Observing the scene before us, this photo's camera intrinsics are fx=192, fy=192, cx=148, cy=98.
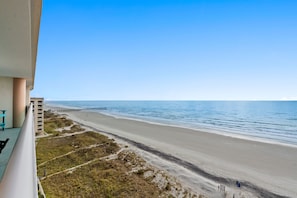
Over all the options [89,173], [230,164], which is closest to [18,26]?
[89,173]

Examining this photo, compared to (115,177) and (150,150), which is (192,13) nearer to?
(150,150)

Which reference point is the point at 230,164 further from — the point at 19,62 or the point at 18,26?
the point at 18,26

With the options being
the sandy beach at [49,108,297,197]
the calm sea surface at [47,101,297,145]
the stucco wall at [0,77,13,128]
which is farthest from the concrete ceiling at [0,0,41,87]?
the calm sea surface at [47,101,297,145]

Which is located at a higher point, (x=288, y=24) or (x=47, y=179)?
(x=288, y=24)

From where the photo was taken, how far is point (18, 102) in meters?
7.95

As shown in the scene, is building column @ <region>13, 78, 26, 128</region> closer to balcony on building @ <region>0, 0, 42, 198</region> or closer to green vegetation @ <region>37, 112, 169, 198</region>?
balcony on building @ <region>0, 0, 42, 198</region>

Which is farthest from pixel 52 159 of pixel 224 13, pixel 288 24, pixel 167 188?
pixel 288 24

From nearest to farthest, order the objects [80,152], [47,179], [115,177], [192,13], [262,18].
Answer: [47,179] < [115,177] < [80,152] < [262,18] < [192,13]

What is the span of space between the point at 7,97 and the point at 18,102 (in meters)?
0.42

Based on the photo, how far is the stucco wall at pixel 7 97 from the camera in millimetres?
7547

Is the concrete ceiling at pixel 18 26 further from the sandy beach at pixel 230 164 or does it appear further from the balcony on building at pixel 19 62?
the sandy beach at pixel 230 164

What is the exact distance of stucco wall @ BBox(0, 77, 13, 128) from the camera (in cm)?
755

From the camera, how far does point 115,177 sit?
737 centimetres

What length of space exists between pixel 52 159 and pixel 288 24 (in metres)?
22.7
